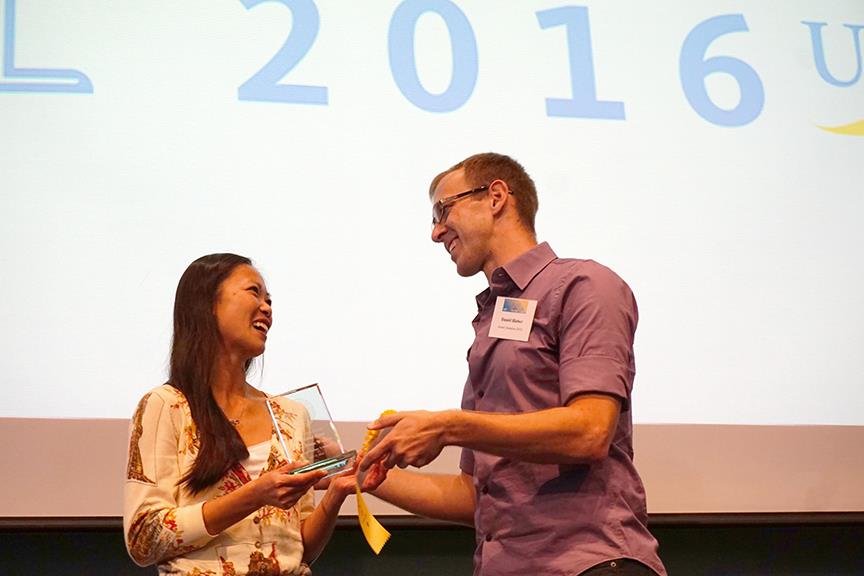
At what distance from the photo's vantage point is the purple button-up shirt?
1686mm

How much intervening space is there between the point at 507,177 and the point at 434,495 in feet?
2.36

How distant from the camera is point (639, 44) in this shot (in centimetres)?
333

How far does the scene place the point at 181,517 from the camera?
1.82 meters

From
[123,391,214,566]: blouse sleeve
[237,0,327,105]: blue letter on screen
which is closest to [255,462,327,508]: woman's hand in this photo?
[123,391,214,566]: blouse sleeve

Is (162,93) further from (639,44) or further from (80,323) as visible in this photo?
(639,44)

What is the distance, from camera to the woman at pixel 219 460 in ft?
5.95

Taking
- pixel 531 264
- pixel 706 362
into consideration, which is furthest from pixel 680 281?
pixel 531 264

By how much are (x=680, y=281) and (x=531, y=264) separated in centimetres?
133

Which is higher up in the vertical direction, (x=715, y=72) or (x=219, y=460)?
(x=715, y=72)

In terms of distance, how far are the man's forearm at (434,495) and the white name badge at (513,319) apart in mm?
387

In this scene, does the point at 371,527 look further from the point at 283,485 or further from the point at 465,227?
the point at 465,227

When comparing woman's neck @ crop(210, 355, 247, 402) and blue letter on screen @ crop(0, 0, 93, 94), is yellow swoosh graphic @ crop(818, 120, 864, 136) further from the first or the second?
blue letter on screen @ crop(0, 0, 93, 94)

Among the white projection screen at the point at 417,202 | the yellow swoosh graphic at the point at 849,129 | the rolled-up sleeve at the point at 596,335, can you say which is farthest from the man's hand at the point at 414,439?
the yellow swoosh graphic at the point at 849,129

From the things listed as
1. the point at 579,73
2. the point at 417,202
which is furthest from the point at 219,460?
the point at 579,73
